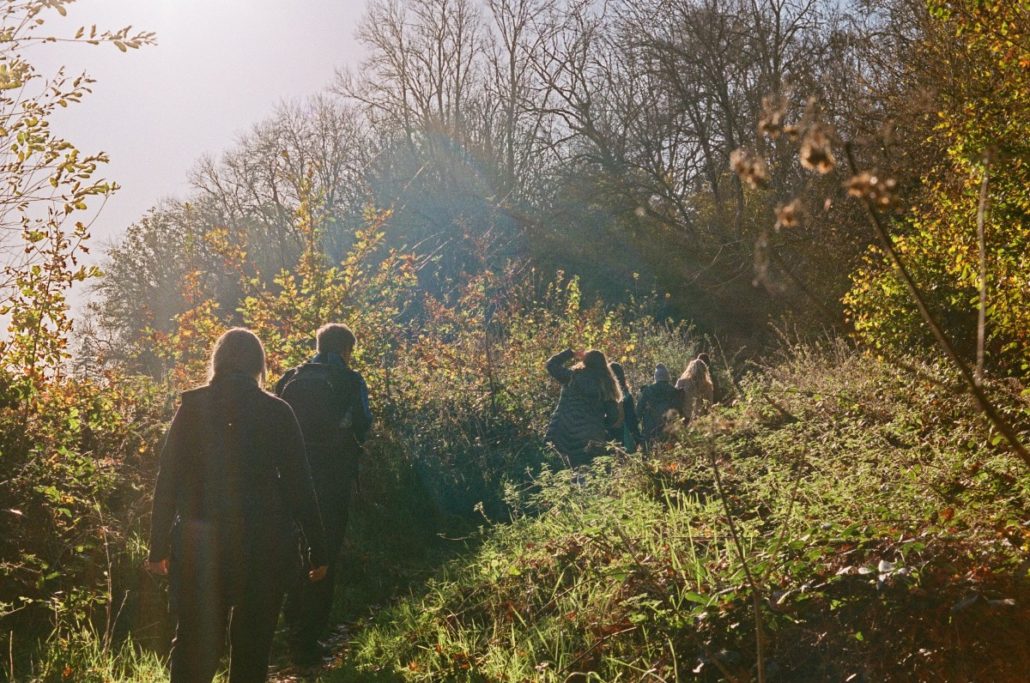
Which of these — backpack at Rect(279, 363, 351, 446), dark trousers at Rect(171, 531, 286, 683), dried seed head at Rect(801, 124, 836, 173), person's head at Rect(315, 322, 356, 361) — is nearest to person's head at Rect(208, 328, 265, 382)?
dark trousers at Rect(171, 531, 286, 683)

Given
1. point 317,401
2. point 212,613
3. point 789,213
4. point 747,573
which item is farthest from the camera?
point 317,401

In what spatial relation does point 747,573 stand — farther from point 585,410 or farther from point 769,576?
point 585,410

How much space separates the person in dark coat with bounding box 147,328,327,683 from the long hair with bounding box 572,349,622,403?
17.6ft

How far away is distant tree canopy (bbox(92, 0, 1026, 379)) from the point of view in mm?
22094

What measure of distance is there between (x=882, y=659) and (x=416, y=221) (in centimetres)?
2871

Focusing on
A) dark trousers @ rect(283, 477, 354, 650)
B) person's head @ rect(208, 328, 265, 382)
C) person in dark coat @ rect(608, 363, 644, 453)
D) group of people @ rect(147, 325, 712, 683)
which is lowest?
dark trousers @ rect(283, 477, 354, 650)

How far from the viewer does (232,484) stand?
4.86 m

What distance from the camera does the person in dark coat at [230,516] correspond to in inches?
186

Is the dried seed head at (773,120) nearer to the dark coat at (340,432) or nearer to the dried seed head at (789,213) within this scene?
the dried seed head at (789,213)

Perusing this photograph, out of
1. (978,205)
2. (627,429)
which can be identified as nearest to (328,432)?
(627,429)

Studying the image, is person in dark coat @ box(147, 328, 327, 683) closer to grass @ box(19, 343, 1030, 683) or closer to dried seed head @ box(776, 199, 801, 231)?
grass @ box(19, 343, 1030, 683)

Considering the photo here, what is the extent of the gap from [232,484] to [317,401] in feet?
8.34

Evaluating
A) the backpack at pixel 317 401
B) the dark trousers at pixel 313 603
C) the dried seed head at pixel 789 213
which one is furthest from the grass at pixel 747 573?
the backpack at pixel 317 401

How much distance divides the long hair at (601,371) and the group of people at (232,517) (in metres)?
5.22
